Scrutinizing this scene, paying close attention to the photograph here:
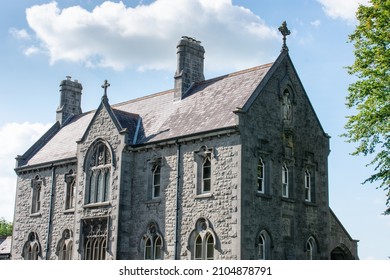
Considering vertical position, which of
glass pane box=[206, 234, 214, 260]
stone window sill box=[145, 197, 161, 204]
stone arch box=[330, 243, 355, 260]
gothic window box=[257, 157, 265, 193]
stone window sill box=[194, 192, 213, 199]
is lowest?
glass pane box=[206, 234, 214, 260]

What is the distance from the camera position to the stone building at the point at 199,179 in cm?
2720

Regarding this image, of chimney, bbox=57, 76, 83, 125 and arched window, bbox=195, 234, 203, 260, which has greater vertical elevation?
chimney, bbox=57, 76, 83, 125

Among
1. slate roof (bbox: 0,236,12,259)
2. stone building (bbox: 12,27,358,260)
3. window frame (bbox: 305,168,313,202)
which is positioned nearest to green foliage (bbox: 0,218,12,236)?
slate roof (bbox: 0,236,12,259)

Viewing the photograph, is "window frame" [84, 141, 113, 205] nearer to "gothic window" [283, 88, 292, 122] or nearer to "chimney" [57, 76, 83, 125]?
"gothic window" [283, 88, 292, 122]

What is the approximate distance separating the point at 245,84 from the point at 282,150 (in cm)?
378

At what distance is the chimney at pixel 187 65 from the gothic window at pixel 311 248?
405 inches

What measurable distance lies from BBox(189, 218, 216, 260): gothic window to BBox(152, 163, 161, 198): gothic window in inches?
Answer: 136

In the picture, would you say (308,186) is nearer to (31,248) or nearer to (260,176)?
(260,176)

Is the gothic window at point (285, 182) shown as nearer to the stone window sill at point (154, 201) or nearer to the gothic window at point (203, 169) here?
the gothic window at point (203, 169)

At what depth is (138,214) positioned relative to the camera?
101 feet

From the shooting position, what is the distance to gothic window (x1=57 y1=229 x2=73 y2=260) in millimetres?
34453

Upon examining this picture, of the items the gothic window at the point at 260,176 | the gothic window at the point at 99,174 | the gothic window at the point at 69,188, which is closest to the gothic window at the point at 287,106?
the gothic window at the point at 260,176

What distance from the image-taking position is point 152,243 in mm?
29688
